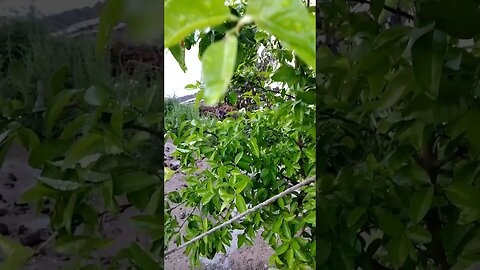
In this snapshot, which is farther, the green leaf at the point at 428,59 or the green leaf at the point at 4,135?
the green leaf at the point at 4,135

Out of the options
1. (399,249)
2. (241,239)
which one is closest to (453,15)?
(399,249)

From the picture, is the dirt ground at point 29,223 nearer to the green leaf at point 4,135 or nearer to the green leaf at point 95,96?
the green leaf at point 4,135

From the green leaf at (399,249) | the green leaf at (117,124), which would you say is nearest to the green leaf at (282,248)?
the green leaf at (399,249)

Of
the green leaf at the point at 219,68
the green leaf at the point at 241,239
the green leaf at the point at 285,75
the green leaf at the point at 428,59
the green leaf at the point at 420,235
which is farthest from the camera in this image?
the green leaf at the point at 241,239

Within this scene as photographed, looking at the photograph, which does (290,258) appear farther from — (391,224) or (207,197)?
(391,224)

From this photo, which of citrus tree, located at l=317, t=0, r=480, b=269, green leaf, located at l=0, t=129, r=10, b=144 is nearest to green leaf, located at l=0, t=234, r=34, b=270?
green leaf, located at l=0, t=129, r=10, b=144

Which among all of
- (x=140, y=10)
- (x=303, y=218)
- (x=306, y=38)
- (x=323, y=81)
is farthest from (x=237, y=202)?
(x=306, y=38)

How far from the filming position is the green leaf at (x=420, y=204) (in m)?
0.72

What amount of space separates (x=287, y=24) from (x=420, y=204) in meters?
0.58

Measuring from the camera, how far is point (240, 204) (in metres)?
1.21

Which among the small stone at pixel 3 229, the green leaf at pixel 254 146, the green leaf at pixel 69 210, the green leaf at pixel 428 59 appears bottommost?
the green leaf at pixel 254 146

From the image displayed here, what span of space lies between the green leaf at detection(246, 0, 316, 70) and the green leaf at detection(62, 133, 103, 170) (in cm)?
46

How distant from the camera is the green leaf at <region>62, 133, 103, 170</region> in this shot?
630 mm

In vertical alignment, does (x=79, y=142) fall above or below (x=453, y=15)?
below
